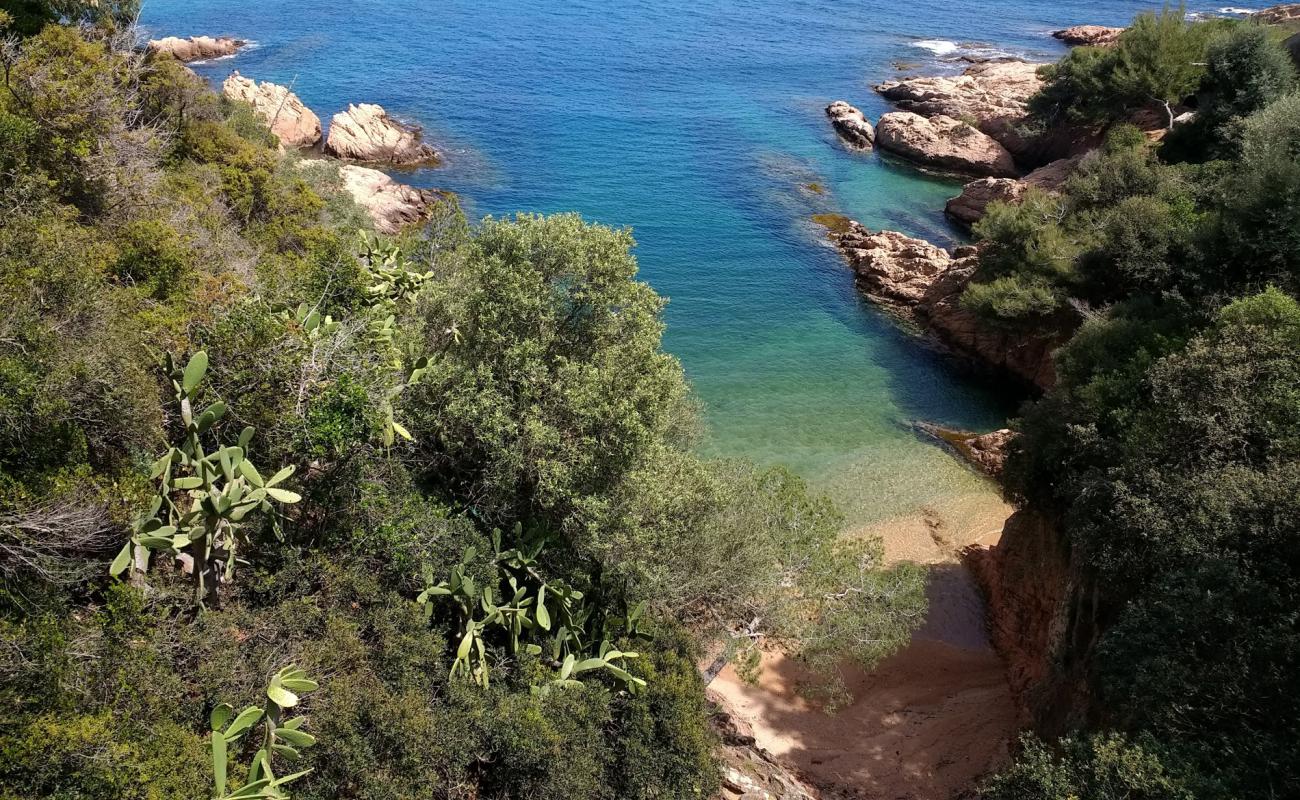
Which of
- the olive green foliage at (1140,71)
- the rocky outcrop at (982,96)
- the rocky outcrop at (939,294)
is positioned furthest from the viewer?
the rocky outcrop at (982,96)

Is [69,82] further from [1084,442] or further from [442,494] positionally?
[1084,442]

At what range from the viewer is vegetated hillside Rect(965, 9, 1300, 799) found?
11.4m

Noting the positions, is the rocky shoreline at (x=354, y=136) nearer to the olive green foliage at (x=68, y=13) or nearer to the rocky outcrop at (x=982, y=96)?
the olive green foliage at (x=68, y=13)

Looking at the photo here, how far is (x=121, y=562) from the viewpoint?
30.5ft

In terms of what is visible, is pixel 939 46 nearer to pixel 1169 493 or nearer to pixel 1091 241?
pixel 1091 241

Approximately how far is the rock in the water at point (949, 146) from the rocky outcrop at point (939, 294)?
1418 centimetres

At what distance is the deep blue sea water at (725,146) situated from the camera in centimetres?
3097

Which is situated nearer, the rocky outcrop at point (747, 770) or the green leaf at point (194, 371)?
the green leaf at point (194, 371)

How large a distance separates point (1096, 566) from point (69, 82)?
23.1 meters

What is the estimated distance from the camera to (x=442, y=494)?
14180 mm

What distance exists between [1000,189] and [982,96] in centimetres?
2032

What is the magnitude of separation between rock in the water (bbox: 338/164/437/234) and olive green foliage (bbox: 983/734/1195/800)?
33.7 meters

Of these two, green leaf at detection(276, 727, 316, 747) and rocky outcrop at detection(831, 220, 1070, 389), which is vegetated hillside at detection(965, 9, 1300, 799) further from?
green leaf at detection(276, 727, 316, 747)

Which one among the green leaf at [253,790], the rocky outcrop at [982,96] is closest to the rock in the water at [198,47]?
the rocky outcrop at [982,96]
